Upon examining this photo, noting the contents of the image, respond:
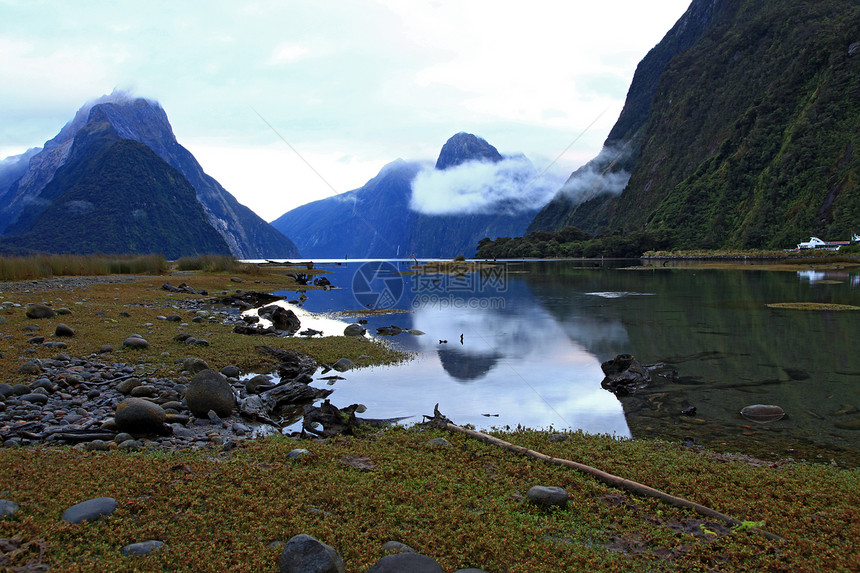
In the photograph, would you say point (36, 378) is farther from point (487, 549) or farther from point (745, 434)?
point (745, 434)

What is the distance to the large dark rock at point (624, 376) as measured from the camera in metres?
16.0

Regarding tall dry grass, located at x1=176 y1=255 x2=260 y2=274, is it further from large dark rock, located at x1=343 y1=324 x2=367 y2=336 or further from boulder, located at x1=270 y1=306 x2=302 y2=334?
large dark rock, located at x1=343 y1=324 x2=367 y2=336

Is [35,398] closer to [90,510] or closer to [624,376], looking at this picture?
[90,510]

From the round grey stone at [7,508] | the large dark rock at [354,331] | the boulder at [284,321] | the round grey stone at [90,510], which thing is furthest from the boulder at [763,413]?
the boulder at [284,321]

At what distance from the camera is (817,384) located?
52.3 feet

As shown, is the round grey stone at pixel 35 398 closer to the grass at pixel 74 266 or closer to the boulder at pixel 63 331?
the boulder at pixel 63 331

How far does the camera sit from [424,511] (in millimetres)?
7051

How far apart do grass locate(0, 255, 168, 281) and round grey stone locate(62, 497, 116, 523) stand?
47.8 meters

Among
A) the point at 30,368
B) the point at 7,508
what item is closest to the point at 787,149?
the point at 30,368

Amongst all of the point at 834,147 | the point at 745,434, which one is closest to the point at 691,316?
the point at 745,434

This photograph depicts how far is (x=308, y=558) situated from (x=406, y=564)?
43.7 inches

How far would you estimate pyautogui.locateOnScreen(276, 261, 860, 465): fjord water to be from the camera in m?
12.4

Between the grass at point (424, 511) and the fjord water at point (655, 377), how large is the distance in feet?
10.5

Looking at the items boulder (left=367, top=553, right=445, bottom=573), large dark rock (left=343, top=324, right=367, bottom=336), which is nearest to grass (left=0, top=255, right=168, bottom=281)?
large dark rock (left=343, top=324, right=367, bottom=336)
